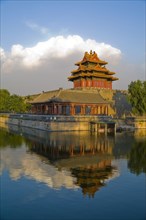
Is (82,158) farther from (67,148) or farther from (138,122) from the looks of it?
(138,122)

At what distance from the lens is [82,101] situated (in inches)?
2247

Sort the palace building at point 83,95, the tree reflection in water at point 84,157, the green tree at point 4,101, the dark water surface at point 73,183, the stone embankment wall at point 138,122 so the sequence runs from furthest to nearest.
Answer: the green tree at point 4,101, the stone embankment wall at point 138,122, the palace building at point 83,95, the tree reflection in water at point 84,157, the dark water surface at point 73,183

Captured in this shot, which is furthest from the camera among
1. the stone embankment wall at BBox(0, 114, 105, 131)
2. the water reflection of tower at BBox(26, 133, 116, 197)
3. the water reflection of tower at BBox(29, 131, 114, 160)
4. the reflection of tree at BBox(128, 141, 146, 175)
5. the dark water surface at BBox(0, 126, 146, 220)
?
the stone embankment wall at BBox(0, 114, 105, 131)

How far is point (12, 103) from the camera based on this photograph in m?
80.5

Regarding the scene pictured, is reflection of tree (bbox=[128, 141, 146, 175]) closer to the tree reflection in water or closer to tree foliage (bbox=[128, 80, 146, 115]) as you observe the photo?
the tree reflection in water

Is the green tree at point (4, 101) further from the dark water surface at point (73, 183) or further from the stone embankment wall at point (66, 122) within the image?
the dark water surface at point (73, 183)

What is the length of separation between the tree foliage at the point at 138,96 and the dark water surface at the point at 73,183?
26470 millimetres

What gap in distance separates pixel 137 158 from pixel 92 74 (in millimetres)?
45993

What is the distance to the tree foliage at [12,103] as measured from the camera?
79.1m

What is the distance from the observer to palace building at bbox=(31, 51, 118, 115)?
5656 centimetres

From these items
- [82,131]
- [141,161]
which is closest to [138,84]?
[82,131]

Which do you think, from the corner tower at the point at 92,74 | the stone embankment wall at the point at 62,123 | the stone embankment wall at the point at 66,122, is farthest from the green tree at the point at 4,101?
the stone embankment wall at the point at 62,123

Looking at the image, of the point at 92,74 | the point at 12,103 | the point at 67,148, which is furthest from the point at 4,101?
the point at 67,148

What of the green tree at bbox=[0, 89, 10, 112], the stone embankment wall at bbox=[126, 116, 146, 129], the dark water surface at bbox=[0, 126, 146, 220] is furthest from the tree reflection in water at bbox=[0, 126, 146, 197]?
the green tree at bbox=[0, 89, 10, 112]
